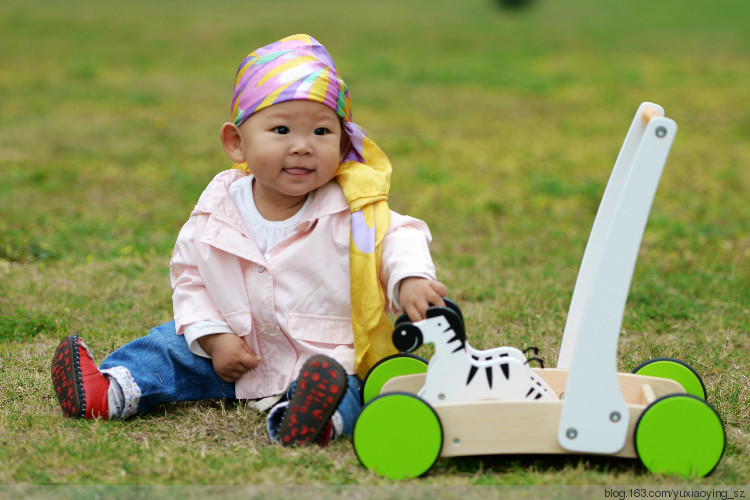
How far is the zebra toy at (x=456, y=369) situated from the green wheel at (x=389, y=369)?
0.95ft

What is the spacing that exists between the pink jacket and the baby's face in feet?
0.47

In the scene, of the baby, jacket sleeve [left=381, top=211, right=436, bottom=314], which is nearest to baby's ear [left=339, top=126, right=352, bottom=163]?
the baby

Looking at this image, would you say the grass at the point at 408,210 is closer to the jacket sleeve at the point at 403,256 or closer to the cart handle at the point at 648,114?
the jacket sleeve at the point at 403,256

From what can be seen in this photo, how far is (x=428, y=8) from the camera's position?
28.6 meters

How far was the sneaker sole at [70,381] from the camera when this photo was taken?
2.89m

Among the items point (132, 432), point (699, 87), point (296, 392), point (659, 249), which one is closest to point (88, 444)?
point (132, 432)

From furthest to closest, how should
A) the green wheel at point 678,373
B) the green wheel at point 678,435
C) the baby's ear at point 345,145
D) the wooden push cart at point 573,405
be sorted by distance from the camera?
1. the baby's ear at point 345,145
2. the green wheel at point 678,373
3. the green wheel at point 678,435
4. the wooden push cart at point 573,405

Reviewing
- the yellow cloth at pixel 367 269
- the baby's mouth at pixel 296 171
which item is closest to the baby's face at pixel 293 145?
the baby's mouth at pixel 296 171

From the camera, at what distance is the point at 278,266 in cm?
301

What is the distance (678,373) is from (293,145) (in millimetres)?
1475

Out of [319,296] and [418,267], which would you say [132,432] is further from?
[418,267]

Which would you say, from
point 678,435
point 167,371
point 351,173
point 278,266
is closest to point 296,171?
point 351,173

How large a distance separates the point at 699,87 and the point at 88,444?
38.4ft

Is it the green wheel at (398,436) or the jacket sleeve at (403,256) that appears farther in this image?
the jacket sleeve at (403,256)
